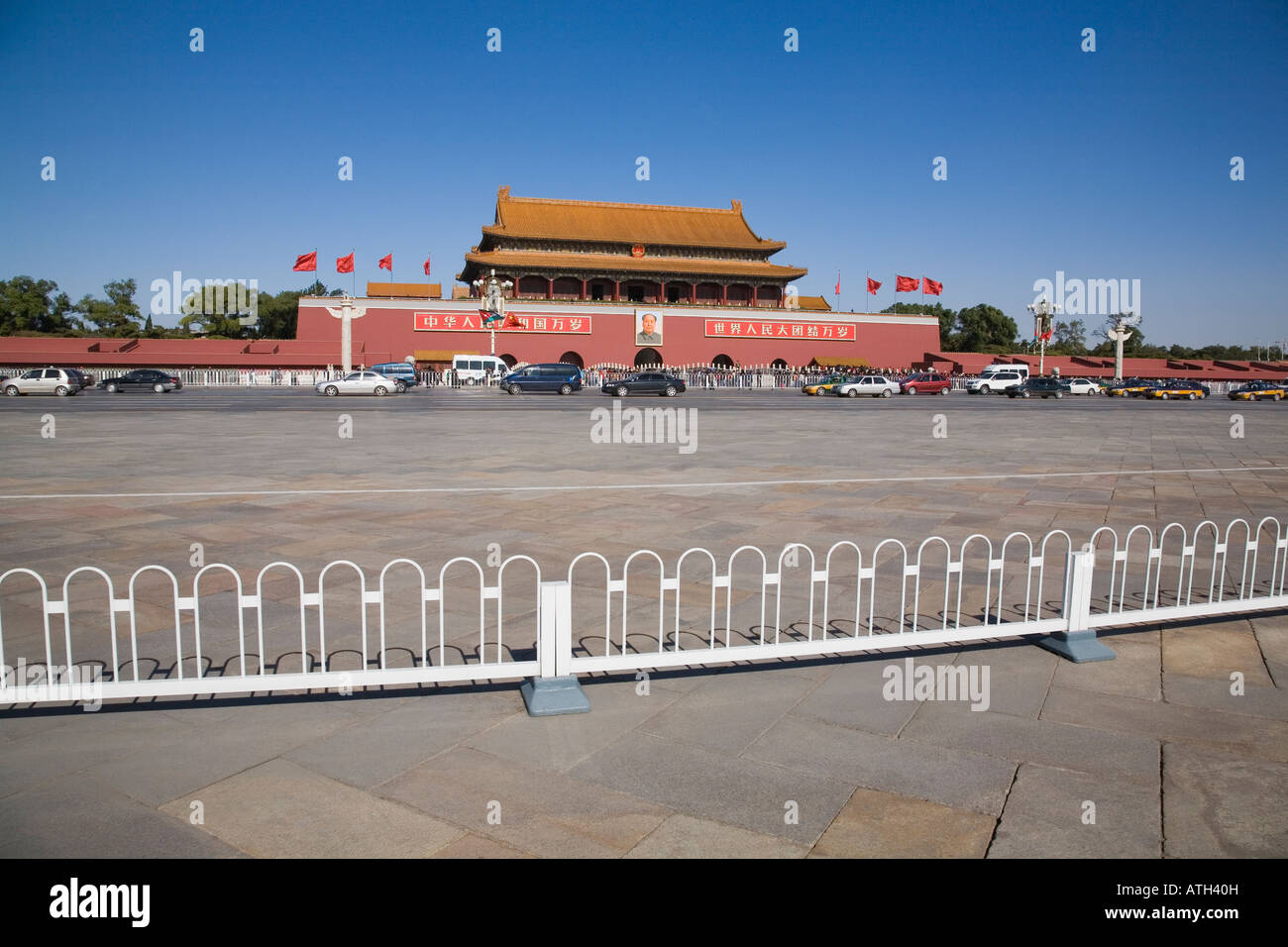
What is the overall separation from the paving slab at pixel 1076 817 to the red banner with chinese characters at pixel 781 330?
1757 inches

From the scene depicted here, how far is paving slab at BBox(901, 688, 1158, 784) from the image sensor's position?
331cm

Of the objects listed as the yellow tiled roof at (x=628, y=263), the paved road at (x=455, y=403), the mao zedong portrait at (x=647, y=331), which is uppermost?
the yellow tiled roof at (x=628, y=263)

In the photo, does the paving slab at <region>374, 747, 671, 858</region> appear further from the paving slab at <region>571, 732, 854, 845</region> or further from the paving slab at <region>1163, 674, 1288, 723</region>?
the paving slab at <region>1163, 674, 1288, 723</region>

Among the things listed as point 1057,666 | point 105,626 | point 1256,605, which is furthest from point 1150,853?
point 105,626

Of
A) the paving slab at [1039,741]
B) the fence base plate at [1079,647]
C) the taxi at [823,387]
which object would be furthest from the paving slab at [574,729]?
the taxi at [823,387]

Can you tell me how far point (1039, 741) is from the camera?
3.51 metres

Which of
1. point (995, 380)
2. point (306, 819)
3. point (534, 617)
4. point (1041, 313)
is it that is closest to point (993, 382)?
point (995, 380)

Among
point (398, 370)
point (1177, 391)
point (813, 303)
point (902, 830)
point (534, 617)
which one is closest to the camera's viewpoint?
point (902, 830)

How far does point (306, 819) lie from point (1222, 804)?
327 cm

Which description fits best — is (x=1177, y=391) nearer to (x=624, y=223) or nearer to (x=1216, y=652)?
(x=624, y=223)

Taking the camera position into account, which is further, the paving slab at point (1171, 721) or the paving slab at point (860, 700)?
the paving slab at point (860, 700)

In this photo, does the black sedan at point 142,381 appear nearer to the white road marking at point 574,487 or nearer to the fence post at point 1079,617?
the white road marking at point 574,487

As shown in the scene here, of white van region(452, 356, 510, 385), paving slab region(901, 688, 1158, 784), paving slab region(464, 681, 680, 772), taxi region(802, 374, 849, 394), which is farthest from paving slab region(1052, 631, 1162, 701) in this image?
white van region(452, 356, 510, 385)

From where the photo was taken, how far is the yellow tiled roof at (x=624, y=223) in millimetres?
45906
